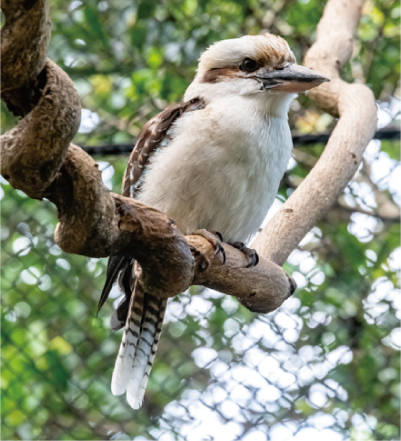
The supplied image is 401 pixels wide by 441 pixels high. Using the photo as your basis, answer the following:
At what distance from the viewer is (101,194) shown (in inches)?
36.1

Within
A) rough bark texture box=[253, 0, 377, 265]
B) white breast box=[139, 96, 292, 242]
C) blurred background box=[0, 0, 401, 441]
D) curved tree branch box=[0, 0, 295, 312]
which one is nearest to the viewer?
curved tree branch box=[0, 0, 295, 312]

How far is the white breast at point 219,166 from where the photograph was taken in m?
1.46

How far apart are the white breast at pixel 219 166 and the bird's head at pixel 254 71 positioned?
5 cm

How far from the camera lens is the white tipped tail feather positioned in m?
1.65

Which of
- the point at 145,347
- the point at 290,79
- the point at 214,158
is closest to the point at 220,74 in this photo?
the point at 290,79

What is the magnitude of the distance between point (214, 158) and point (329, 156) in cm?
36

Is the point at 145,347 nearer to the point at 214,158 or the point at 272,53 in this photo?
the point at 214,158

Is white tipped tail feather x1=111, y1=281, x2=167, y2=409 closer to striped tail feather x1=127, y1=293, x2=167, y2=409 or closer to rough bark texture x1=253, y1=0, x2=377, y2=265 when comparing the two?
striped tail feather x1=127, y1=293, x2=167, y2=409

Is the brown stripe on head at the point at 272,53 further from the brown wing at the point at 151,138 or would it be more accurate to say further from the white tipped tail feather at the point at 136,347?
the white tipped tail feather at the point at 136,347

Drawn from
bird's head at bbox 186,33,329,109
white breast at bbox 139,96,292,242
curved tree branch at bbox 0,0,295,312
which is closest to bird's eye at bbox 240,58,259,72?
bird's head at bbox 186,33,329,109

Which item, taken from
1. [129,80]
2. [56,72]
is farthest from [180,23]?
[56,72]

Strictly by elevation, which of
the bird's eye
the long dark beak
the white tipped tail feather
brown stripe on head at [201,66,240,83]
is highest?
the long dark beak

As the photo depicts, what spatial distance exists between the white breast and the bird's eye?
11 cm

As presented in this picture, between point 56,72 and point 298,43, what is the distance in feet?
7.22
